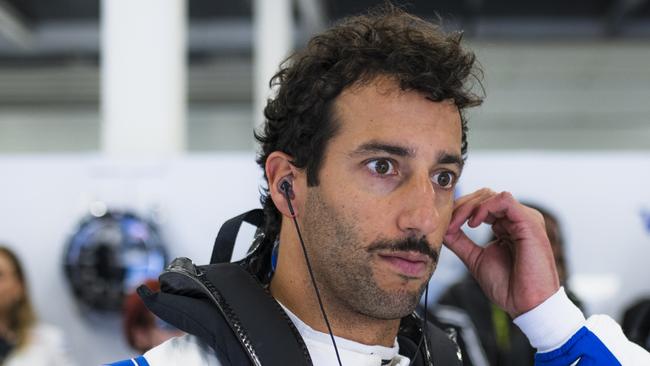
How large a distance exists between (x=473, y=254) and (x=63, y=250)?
330cm

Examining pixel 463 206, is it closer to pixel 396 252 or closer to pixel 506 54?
pixel 396 252

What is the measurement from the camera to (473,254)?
196cm

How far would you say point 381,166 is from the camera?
155 cm

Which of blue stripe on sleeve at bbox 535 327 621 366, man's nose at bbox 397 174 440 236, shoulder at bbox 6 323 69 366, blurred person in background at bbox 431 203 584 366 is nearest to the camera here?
man's nose at bbox 397 174 440 236

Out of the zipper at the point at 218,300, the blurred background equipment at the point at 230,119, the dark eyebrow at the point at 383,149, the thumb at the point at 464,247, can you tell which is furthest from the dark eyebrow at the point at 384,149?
the blurred background equipment at the point at 230,119

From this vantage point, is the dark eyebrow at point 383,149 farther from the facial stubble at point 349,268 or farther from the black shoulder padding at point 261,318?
the black shoulder padding at point 261,318

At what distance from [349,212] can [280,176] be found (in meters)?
0.18

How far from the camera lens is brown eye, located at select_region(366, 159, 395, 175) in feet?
5.08

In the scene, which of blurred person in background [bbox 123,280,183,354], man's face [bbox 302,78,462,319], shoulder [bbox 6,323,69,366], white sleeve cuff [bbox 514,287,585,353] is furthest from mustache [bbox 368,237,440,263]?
shoulder [bbox 6,323,69,366]

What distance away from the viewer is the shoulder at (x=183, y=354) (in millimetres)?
1458

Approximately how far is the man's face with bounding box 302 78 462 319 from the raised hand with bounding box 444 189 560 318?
0.28 metres

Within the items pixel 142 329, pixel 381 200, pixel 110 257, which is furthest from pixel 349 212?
pixel 110 257

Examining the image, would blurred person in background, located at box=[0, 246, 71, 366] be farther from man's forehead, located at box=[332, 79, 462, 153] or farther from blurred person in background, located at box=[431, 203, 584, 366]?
man's forehead, located at box=[332, 79, 462, 153]

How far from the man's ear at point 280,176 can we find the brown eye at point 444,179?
0.82 feet
